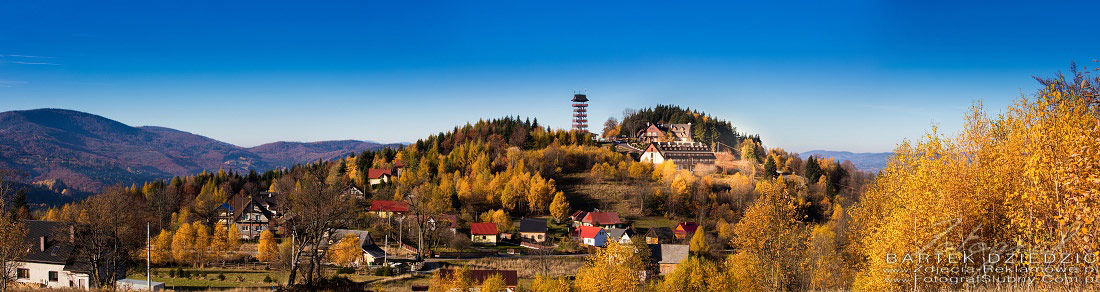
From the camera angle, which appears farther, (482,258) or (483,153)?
(483,153)

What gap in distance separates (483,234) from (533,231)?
505 centimetres

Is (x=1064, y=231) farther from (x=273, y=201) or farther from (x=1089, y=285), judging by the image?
(x=273, y=201)

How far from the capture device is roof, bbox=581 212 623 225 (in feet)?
207

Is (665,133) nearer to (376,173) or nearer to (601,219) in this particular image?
(601,219)

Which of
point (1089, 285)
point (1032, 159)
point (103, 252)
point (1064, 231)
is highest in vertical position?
point (1032, 159)

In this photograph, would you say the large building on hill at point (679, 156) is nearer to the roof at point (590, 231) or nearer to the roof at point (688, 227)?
the roof at point (688, 227)

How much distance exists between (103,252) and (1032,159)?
36227 mm

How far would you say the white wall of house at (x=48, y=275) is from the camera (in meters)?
32.1

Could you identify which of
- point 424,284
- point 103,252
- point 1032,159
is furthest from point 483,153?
point 1032,159

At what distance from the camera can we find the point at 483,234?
5916 cm

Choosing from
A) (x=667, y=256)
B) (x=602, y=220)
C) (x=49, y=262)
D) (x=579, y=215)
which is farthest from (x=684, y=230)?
(x=49, y=262)

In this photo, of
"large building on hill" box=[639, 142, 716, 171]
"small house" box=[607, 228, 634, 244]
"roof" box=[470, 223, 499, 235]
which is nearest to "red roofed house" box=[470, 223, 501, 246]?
"roof" box=[470, 223, 499, 235]

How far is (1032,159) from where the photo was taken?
930 centimetres

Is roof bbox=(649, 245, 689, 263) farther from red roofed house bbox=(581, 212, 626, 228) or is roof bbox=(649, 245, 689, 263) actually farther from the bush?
the bush
